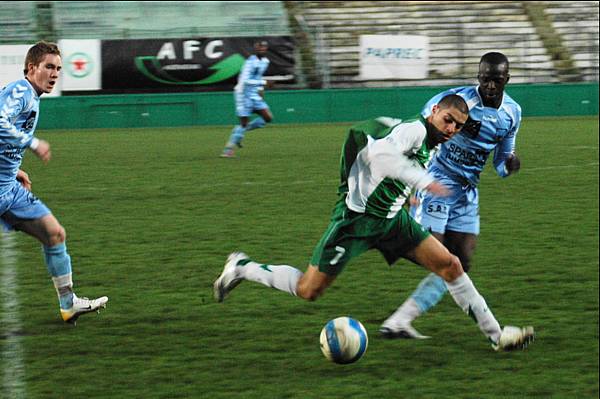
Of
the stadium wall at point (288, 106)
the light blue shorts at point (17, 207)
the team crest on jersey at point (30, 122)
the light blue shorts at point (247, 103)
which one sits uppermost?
the team crest on jersey at point (30, 122)

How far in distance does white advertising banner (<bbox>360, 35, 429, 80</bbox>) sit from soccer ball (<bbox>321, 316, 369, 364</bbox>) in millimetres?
23406

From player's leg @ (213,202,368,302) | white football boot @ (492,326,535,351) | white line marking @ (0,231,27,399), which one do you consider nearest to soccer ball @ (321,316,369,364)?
player's leg @ (213,202,368,302)

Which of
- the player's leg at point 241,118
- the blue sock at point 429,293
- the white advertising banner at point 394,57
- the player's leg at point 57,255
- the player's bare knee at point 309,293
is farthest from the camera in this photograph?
the white advertising banner at point 394,57

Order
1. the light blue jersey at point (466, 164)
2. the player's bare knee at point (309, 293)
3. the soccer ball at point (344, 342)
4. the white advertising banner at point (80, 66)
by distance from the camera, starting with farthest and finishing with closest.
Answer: the white advertising banner at point (80, 66) → the light blue jersey at point (466, 164) → the player's bare knee at point (309, 293) → the soccer ball at point (344, 342)

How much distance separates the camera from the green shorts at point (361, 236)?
18.4 feet

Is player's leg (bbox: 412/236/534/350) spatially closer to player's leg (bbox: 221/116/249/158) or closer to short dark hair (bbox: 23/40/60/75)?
short dark hair (bbox: 23/40/60/75)

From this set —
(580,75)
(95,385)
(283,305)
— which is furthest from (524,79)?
(95,385)

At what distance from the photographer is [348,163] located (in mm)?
5562

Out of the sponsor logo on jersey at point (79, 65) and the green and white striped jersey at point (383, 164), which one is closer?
the green and white striped jersey at point (383, 164)

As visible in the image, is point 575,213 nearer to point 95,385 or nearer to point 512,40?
point 95,385

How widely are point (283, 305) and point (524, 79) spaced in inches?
957

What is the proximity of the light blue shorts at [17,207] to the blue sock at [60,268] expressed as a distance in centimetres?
24

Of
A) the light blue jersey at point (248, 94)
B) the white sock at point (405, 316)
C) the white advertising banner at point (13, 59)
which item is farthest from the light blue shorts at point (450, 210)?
the white advertising banner at point (13, 59)

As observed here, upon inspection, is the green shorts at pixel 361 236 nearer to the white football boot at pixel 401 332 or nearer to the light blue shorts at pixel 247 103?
the white football boot at pixel 401 332
